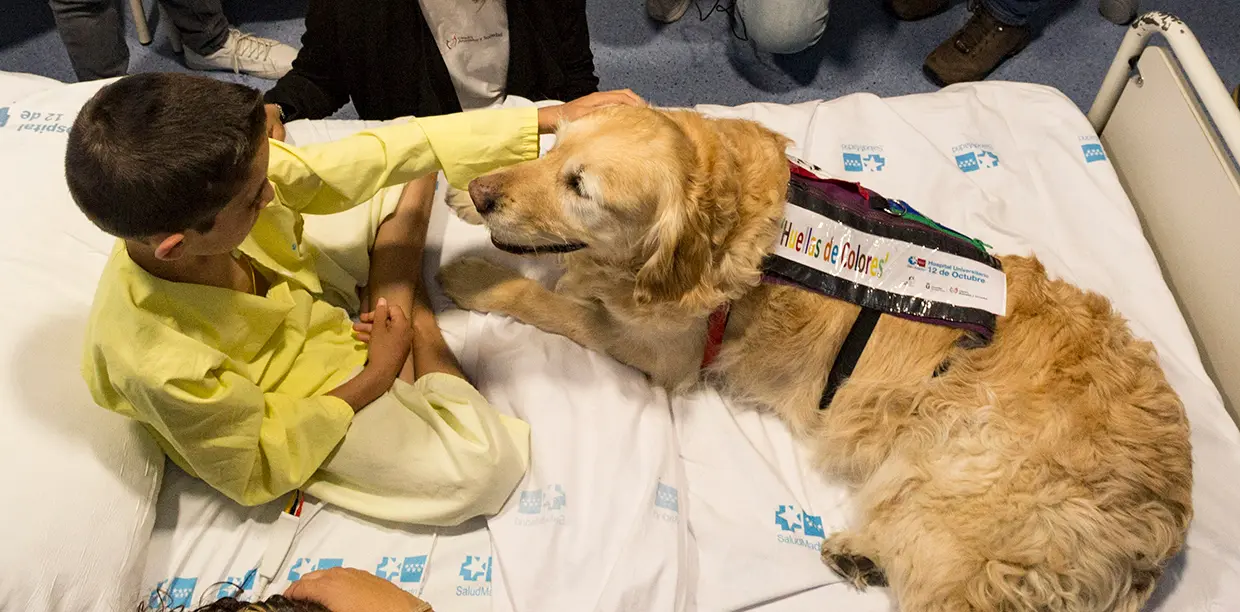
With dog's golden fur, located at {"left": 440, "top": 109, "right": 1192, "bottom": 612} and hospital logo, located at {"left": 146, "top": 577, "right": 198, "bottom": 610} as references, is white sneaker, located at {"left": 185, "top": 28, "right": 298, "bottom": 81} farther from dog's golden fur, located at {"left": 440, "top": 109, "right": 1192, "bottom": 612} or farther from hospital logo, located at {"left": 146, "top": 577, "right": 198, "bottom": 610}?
hospital logo, located at {"left": 146, "top": 577, "right": 198, "bottom": 610}

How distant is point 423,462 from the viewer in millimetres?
1992

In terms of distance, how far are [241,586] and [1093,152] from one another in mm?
2767

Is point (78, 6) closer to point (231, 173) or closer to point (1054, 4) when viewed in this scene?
point (231, 173)

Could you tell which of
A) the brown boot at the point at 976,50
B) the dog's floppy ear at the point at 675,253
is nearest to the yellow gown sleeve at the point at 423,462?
the dog's floppy ear at the point at 675,253

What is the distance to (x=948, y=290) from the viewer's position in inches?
80.4

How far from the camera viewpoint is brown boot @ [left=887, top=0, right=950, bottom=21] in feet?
13.5

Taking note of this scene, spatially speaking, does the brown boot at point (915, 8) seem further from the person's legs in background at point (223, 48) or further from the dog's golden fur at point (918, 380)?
the person's legs in background at point (223, 48)

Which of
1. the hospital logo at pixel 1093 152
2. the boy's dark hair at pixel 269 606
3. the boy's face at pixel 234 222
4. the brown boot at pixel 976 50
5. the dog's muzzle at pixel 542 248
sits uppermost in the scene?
the boy's face at pixel 234 222

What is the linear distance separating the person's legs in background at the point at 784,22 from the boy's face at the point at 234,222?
2510mm

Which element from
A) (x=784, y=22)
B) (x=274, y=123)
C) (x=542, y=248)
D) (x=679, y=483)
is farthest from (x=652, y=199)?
(x=784, y=22)

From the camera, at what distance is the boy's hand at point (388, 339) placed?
213cm

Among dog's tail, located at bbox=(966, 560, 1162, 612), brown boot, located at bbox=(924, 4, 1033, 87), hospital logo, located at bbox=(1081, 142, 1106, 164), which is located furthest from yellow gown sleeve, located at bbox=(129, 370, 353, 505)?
brown boot, located at bbox=(924, 4, 1033, 87)

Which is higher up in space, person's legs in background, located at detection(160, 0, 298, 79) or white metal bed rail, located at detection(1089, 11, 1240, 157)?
white metal bed rail, located at detection(1089, 11, 1240, 157)

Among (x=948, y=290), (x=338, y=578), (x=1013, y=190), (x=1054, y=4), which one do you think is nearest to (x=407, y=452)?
(x=338, y=578)
